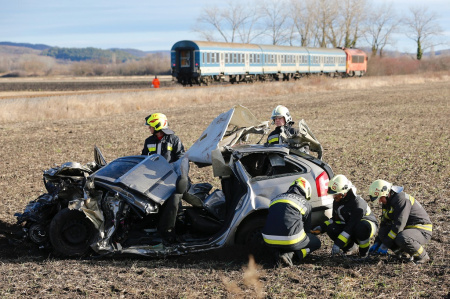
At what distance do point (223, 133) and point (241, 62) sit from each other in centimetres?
3646

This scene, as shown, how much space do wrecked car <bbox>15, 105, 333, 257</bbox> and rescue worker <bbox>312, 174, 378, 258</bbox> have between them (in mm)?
218

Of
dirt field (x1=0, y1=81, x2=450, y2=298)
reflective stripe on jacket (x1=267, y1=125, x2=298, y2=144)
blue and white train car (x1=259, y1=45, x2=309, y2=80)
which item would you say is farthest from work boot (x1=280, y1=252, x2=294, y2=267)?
blue and white train car (x1=259, y1=45, x2=309, y2=80)

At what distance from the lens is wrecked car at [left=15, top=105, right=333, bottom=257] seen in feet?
20.4

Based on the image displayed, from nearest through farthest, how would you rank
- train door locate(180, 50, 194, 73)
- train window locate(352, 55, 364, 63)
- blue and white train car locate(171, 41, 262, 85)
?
blue and white train car locate(171, 41, 262, 85) → train door locate(180, 50, 194, 73) → train window locate(352, 55, 364, 63)

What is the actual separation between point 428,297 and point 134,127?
1620 cm

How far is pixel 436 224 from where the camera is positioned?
7.60m

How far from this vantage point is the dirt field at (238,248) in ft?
17.3

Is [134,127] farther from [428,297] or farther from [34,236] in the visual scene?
[428,297]

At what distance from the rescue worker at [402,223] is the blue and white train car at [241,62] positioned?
32.2 m

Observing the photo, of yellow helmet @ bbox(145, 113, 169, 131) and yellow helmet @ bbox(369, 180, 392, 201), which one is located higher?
yellow helmet @ bbox(145, 113, 169, 131)

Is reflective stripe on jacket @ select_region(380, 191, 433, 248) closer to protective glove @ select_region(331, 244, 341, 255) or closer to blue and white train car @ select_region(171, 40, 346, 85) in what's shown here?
protective glove @ select_region(331, 244, 341, 255)

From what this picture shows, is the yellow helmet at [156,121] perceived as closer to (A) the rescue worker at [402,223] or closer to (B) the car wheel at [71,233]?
(B) the car wheel at [71,233]

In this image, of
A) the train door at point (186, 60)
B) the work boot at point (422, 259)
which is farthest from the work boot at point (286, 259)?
the train door at point (186, 60)

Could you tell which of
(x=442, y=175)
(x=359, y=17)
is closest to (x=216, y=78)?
(x=442, y=175)
